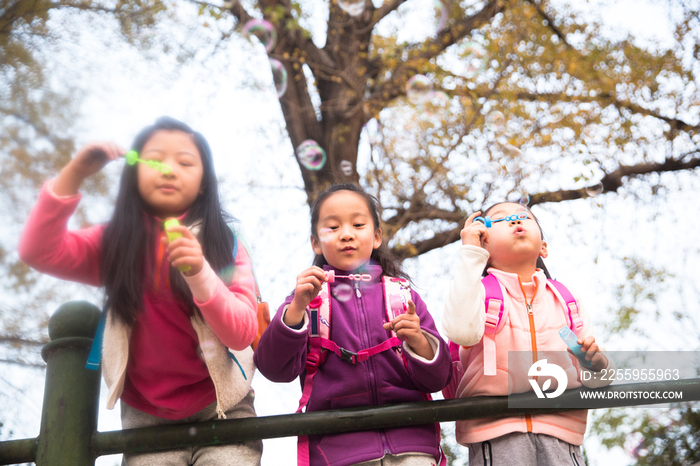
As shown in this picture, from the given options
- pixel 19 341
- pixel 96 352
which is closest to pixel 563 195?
pixel 96 352

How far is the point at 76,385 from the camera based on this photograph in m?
1.59

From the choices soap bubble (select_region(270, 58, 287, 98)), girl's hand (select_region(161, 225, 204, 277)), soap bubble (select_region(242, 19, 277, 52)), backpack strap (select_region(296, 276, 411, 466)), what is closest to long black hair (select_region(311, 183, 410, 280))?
backpack strap (select_region(296, 276, 411, 466))

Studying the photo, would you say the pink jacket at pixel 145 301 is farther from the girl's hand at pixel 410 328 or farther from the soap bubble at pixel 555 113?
the soap bubble at pixel 555 113

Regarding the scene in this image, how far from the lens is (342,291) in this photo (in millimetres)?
2006

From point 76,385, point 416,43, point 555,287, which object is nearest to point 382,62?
point 416,43

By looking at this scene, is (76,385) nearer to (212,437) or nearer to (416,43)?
(212,437)

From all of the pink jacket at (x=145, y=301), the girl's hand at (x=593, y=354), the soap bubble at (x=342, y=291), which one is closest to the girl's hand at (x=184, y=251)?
the pink jacket at (x=145, y=301)

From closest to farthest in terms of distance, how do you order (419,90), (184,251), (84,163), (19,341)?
(184,251), (84,163), (419,90), (19,341)

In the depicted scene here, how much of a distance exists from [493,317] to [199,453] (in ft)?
3.22

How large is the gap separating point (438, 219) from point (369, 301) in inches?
183

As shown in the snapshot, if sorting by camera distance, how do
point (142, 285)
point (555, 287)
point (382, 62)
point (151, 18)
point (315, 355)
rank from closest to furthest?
point (142, 285), point (315, 355), point (555, 287), point (151, 18), point (382, 62)

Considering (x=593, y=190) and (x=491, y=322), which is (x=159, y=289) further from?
(x=593, y=190)

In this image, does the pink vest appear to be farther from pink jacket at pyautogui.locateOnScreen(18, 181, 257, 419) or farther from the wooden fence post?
the wooden fence post

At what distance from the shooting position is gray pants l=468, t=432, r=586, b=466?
166 centimetres
